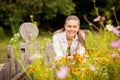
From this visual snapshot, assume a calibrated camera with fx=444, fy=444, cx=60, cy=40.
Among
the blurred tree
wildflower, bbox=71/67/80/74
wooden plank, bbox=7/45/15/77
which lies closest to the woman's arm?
wooden plank, bbox=7/45/15/77

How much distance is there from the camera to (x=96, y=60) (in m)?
2.93

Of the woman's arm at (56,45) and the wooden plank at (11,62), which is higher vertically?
the woman's arm at (56,45)

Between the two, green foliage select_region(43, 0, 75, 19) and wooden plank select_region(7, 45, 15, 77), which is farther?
green foliage select_region(43, 0, 75, 19)

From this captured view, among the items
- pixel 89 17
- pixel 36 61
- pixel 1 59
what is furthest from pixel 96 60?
pixel 89 17

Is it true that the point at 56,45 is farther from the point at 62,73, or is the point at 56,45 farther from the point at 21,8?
the point at 21,8

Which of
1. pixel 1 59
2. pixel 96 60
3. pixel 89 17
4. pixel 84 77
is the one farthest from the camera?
pixel 89 17

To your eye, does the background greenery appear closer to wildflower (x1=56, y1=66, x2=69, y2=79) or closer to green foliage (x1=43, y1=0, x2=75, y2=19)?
green foliage (x1=43, y1=0, x2=75, y2=19)

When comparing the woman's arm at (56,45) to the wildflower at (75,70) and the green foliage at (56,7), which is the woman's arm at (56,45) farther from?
the green foliage at (56,7)

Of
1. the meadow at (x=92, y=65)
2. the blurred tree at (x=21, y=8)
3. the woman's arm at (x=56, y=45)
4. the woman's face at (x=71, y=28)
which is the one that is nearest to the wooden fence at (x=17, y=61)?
the woman's arm at (x=56, y=45)

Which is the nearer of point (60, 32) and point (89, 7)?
point (60, 32)

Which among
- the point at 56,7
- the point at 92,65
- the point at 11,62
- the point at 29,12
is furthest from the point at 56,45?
the point at 56,7

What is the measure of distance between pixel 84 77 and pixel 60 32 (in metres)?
2.30

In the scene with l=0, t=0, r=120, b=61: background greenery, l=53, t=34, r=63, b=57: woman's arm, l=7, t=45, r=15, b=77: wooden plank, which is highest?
l=0, t=0, r=120, b=61: background greenery

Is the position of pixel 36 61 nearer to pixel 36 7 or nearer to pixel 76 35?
pixel 76 35
